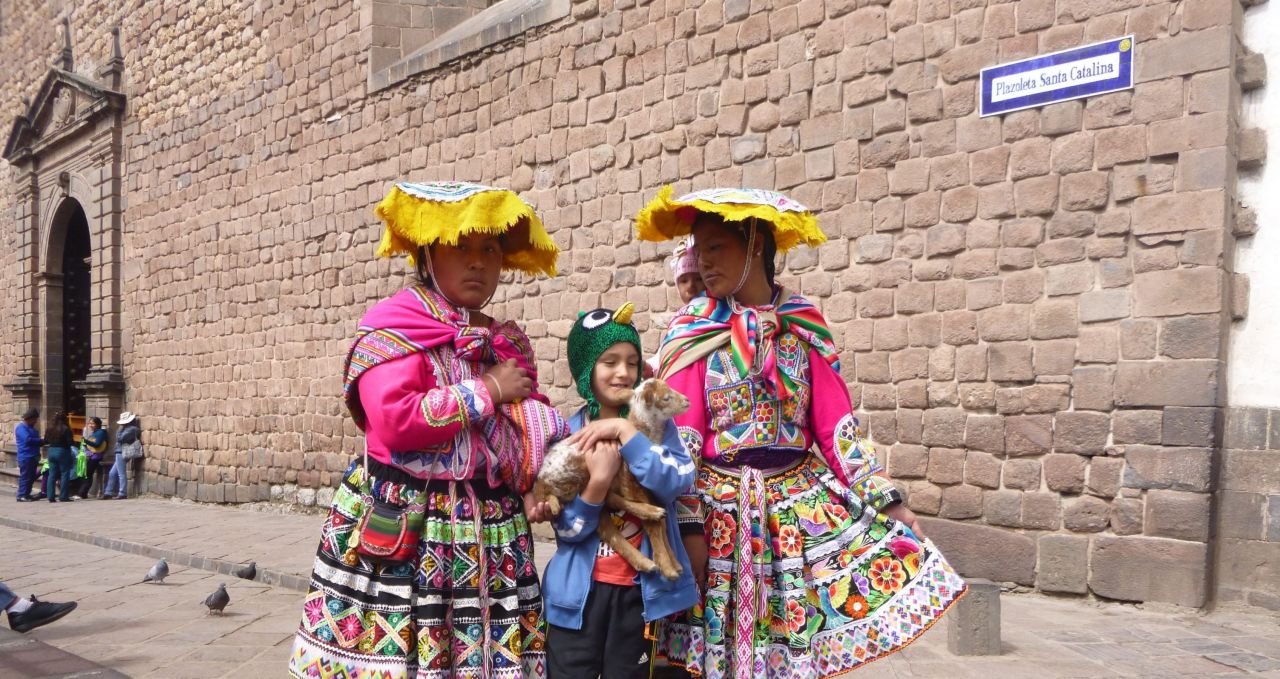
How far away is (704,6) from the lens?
27.0 ft

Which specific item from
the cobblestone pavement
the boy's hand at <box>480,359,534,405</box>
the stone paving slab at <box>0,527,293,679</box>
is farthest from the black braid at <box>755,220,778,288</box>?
the stone paving slab at <box>0,527,293,679</box>

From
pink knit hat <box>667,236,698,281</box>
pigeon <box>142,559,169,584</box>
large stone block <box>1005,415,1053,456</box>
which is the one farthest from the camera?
pigeon <box>142,559,169,584</box>

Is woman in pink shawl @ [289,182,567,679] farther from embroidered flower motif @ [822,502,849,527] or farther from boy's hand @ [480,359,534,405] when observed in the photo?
embroidered flower motif @ [822,502,849,527]

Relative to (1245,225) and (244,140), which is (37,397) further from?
(1245,225)

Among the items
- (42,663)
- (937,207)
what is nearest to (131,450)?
(42,663)

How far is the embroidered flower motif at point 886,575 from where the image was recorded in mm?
2865

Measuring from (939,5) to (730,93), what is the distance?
1852 mm

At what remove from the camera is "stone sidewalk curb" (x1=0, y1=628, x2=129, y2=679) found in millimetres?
4688

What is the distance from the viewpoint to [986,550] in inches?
249

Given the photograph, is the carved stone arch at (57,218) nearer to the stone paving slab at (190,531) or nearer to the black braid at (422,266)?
the stone paving slab at (190,531)

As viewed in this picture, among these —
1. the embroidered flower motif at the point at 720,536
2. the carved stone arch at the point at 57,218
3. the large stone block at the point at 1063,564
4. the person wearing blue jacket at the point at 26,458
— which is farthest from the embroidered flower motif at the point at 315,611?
the carved stone arch at the point at 57,218

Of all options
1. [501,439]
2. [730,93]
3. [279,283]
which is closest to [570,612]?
[501,439]

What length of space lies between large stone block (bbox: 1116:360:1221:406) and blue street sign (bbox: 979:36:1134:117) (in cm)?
162

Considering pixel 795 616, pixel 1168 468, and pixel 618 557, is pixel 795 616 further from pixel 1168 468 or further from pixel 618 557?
pixel 1168 468
